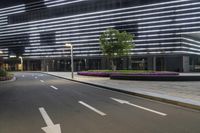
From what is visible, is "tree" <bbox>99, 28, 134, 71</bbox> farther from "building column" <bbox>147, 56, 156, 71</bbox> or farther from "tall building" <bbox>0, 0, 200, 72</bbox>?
"building column" <bbox>147, 56, 156, 71</bbox>

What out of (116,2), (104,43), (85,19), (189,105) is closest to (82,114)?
(189,105)

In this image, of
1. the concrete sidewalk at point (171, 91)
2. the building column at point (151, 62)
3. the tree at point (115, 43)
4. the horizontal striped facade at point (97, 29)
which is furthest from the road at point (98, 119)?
the horizontal striped facade at point (97, 29)

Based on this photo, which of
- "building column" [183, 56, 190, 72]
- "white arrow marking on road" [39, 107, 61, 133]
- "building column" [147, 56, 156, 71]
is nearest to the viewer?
"white arrow marking on road" [39, 107, 61, 133]

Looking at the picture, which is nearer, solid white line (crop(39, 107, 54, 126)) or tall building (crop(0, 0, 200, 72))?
solid white line (crop(39, 107, 54, 126))

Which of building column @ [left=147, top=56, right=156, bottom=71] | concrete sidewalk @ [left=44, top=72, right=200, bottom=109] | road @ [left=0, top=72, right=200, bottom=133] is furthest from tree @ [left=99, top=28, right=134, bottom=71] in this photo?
road @ [left=0, top=72, right=200, bottom=133]

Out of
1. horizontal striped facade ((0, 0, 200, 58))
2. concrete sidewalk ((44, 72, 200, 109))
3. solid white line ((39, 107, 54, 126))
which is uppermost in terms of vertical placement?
horizontal striped facade ((0, 0, 200, 58))

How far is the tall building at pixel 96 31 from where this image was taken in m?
67.7

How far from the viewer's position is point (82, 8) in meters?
92.4

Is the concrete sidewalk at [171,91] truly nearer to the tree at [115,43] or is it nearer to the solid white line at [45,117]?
the solid white line at [45,117]

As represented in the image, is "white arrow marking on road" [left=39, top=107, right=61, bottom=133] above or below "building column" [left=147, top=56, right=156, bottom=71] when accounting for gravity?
below

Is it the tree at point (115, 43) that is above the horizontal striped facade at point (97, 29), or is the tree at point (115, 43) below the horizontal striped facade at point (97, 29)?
below

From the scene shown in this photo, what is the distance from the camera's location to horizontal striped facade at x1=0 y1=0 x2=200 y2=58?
68375 mm

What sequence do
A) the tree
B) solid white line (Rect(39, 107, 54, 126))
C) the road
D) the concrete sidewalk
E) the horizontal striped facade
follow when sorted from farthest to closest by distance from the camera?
the horizontal striped facade < the tree < the concrete sidewalk < solid white line (Rect(39, 107, 54, 126)) < the road

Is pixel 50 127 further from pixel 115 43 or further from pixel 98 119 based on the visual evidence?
pixel 115 43
